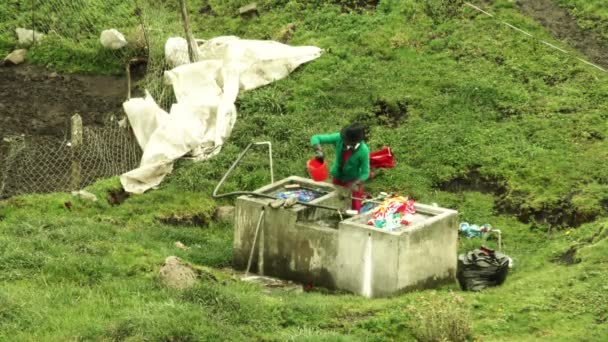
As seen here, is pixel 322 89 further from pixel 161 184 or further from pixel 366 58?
pixel 161 184

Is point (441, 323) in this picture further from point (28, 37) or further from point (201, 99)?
point (28, 37)

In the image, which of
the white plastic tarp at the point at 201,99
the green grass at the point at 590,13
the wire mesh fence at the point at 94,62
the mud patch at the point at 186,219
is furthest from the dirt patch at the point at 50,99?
the green grass at the point at 590,13

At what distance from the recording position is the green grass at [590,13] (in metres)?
20.7

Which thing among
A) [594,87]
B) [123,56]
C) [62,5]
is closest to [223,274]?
[594,87]

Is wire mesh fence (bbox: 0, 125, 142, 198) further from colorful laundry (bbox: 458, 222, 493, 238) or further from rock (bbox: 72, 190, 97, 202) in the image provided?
colorful laundry (bbox: 458, 222, 493, 238)

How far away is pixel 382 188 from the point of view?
16.7 meters

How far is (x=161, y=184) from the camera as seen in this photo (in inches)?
670

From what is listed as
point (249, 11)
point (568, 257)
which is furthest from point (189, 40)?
point (568, 257)

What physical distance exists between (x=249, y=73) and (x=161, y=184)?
11.9 feet

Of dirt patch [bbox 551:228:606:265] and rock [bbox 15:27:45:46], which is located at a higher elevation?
rock [bbox 15:27:45:46]

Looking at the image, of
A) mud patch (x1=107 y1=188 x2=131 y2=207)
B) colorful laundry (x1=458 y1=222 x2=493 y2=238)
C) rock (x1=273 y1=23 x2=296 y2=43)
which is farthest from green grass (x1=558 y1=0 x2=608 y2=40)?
mud patch (x1=107 y1=188 x2=131 y2=207)

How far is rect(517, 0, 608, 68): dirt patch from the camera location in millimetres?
20000

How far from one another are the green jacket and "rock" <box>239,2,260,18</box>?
9062 mm

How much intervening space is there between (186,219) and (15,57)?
7.93m
